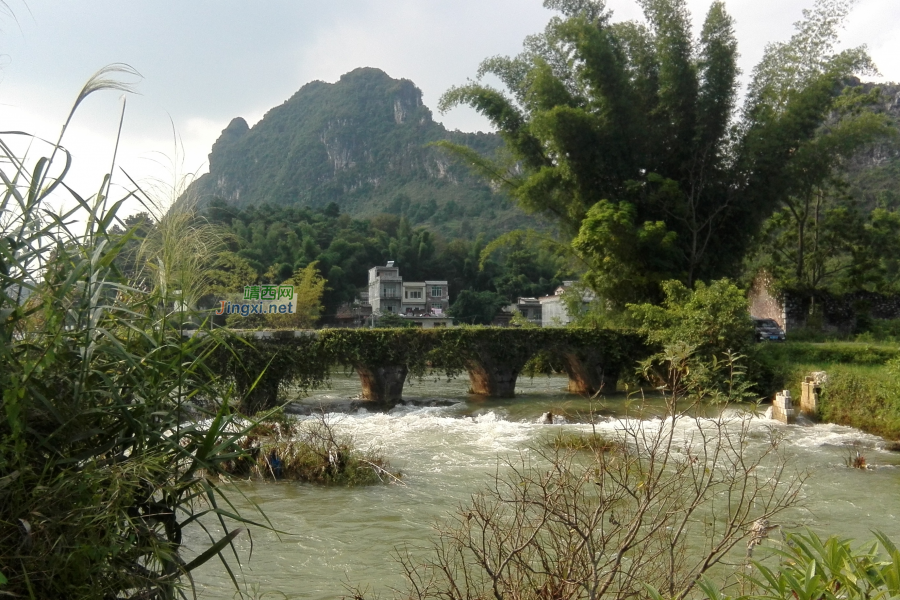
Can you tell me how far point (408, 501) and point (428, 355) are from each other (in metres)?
10.5

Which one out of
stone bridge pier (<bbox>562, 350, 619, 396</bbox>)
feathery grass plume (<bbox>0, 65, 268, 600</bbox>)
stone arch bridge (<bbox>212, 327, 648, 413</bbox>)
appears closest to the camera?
feathery grass plume (<bbox>0, 65, 268, 600</bbox>)

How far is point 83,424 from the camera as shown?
2244mm

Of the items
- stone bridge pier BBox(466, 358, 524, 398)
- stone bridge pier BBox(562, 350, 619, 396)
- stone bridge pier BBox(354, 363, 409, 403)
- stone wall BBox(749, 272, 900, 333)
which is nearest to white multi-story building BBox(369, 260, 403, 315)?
stone wall BBox(749, 272, 900, 333)

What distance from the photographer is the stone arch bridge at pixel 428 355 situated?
17562 mm

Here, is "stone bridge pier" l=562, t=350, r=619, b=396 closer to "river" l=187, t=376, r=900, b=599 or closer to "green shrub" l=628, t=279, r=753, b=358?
"green shrub" l=628, t=279, r=753, b=358

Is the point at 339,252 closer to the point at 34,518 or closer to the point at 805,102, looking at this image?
the point at 805,102

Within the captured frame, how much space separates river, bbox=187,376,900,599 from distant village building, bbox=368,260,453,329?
101 feet

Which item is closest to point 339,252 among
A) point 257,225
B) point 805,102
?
point 257,225

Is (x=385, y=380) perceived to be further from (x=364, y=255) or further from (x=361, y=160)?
(x=361, y=160)

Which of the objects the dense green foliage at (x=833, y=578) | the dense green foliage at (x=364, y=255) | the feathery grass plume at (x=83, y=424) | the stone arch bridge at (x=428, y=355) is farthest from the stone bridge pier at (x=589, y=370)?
the dense green foliage at (x=364, y=255)

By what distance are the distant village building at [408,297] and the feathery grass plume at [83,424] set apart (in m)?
42.3

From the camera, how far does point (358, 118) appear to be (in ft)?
360

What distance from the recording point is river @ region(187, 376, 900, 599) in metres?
5.79

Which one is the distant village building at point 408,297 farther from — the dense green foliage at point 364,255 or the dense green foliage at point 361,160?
the dense green foliage at point 361,160
